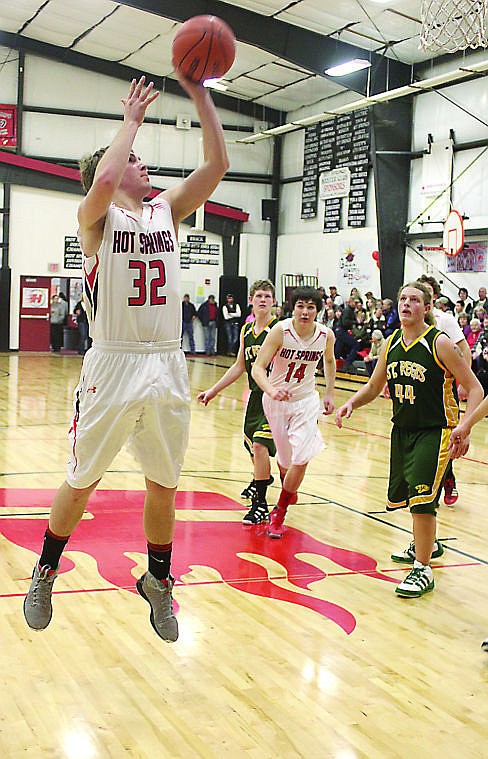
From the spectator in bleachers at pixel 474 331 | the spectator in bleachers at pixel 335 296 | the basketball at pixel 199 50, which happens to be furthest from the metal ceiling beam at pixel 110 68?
the basketball at pixel 199 50

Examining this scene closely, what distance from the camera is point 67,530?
3.47m

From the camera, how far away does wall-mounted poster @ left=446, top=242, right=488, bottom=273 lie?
57.0 feet

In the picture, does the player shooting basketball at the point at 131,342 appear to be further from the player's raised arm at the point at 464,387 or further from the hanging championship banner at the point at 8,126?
the hanging championship banner at the point at 8,126

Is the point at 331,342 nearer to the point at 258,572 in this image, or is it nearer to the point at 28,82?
the point at 258,572

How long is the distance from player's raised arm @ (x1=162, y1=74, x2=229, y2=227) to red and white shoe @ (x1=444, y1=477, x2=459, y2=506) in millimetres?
4309

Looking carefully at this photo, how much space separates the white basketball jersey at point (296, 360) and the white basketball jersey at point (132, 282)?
9.05ft

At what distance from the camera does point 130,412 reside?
333 centimetres

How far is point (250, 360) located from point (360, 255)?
47.7 ft

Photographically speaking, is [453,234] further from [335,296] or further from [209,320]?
[209,320]

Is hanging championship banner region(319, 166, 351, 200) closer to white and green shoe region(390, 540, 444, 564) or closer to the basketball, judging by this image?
white and green shoe region(390, 540, 444, 564)

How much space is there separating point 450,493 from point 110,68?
61.7ft

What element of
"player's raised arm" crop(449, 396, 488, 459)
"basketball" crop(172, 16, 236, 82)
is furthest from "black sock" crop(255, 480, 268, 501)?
"basketball" crop(172, 16, 236, 82)

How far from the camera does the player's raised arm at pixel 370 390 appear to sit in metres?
5.26

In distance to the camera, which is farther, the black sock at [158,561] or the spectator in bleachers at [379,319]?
the spectator in bleachers at [379,319]
